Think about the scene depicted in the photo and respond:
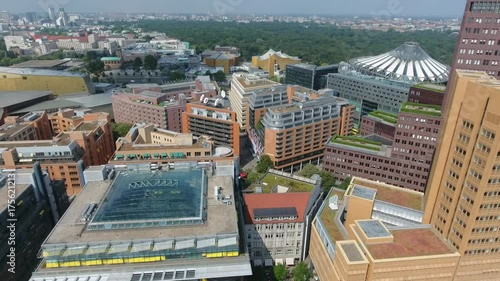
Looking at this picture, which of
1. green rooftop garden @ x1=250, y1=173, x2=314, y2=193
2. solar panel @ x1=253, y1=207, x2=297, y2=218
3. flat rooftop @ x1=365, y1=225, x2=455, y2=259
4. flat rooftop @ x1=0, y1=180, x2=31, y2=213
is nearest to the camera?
flat rooftop @ x1=365, y1=225, x2=455, y2=259

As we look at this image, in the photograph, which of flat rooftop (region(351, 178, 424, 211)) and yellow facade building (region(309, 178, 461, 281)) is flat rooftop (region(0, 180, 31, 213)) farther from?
flat rooftop (region(351, 178, 424, 211))

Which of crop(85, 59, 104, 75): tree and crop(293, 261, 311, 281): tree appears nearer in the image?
crop(293, 261, 311, 281): tree

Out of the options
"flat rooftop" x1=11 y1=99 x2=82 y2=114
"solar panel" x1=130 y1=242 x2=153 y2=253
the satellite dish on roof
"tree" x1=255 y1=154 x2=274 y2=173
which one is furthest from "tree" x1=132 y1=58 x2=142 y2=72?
"solar panel" x1=130 y1=242 x2=153 y2=253

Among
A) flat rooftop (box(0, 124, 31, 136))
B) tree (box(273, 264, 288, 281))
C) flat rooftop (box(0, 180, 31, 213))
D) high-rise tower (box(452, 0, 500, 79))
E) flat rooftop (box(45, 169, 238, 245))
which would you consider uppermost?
high-rise tower (box(452, 0, 500, 79))

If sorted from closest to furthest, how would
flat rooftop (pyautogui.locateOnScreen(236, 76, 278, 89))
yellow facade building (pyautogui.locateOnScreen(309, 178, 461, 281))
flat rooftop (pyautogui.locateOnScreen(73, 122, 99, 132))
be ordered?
yellow facade building (pyautogui.locateOnScreen(309, 178, 461, 281)), flat rooftop (pyautogui.locateOnScreen(73, 122, 99, 132)), flat rooftop (pyautogui.locateOnScreen(236, 76, 278, 89))

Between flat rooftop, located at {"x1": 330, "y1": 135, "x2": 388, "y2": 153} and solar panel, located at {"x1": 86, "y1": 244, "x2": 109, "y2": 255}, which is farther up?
solar panel, located at {"x1": 86, "y1": 244, "x2": 109, "y2": 255}

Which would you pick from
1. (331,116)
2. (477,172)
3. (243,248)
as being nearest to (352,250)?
(243,248)
